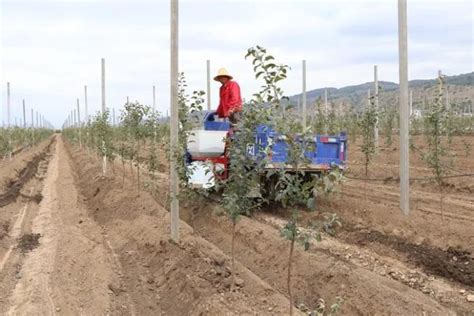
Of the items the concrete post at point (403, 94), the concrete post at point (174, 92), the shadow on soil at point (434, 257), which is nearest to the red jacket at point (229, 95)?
the concrete post at point (174, 92)

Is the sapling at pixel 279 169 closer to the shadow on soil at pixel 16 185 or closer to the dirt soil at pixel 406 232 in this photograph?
the dirt soil at pixel 406 232

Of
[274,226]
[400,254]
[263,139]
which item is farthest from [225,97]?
[400,254]

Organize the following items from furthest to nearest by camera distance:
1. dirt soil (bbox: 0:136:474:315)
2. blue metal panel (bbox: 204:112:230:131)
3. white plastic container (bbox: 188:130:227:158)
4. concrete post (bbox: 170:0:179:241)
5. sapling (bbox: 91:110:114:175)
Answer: sapling (bbox: 91:110:114:175), blue metal panel (bbox: 204:112:230:131), white plastic container (bbox: 188:130:227:158), concrete post (bbox: 170:0:179:241), dirt soil (bbox: 0:136:474:315)

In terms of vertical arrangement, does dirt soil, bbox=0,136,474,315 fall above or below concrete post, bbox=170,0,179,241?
below

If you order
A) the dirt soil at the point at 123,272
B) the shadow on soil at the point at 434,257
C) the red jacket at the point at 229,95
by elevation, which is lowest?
the dirt soil at the point at 123,272

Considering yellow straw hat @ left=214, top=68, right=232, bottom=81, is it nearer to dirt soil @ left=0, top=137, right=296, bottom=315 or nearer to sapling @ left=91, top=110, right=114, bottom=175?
dirt soil @ left=0, top=137, right=296, bottom=315

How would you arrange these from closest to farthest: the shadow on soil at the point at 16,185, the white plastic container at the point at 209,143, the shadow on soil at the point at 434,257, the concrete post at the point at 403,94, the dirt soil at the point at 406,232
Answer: the dirt soil at the point at 406,232 → the shadow on soil at the point at 434,257 → the concrete post at the point at 403,94 → the white plastic container at the point at 209,143 → the shadow on soil at the point at 16,185

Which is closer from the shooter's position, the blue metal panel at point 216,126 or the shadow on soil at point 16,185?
the blue metal panel at point 216,126

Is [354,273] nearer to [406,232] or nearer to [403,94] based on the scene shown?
[406,232]

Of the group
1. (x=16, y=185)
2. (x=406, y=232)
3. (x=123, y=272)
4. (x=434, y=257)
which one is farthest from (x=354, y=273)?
(x=16, y=185)

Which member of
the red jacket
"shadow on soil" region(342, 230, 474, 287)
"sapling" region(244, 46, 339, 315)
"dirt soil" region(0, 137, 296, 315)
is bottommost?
"dirt soil" region(0, 137, 296, 315)

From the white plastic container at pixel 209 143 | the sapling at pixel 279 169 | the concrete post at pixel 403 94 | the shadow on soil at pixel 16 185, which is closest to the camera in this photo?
the sapling at pixel 279 169

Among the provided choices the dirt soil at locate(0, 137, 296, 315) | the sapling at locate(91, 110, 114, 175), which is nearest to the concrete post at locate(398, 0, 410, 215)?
the dirt soil at locate(0, 137, 296, 315)

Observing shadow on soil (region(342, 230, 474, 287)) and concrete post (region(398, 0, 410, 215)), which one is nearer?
shadow on soil (region(342, 230, 474, 287))
